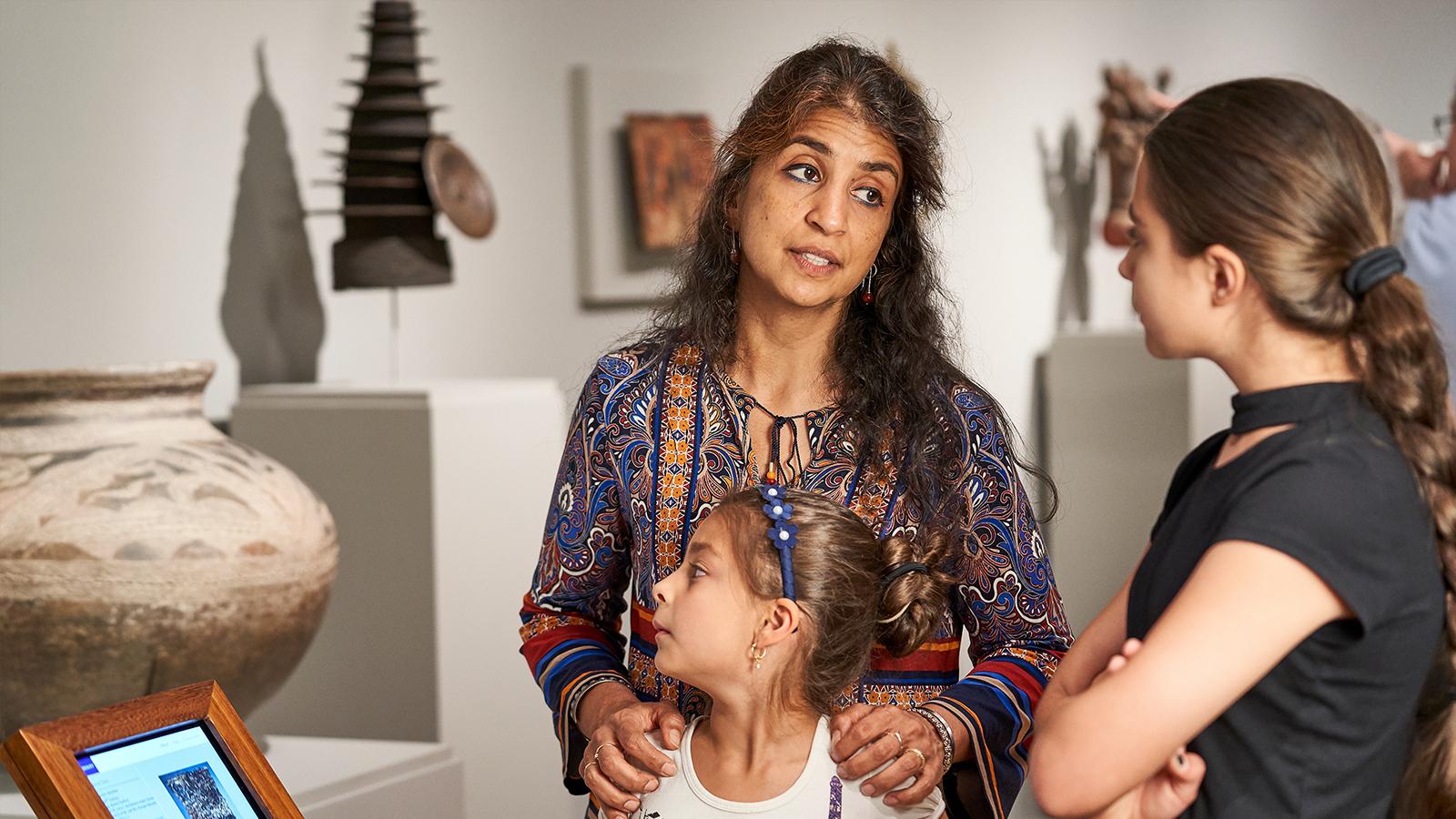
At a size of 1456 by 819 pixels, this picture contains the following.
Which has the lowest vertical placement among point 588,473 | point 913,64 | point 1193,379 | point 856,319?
point 1193,379

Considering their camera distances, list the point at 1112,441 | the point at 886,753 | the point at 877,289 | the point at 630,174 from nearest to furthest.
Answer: the point at 886,753
the point at 877,289
the point at 630,174
the point at 1112,441

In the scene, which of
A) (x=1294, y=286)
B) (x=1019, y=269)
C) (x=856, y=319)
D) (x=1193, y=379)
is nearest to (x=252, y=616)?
(x=856, y=319)

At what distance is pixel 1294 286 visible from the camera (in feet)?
4.31

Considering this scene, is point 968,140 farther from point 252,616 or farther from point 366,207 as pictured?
point 252,616

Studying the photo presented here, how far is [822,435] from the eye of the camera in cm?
202

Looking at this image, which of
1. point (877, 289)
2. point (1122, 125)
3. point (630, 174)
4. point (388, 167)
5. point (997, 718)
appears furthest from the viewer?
point (1122, 125)

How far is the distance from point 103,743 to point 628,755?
0.58 meters

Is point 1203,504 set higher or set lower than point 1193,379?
higher

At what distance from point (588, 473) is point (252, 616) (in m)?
0.77

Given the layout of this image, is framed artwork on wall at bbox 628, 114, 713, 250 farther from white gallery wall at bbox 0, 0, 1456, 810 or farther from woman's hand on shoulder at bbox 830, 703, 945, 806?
woman's hand on shoulder at bbox 830, 703, 945, 806

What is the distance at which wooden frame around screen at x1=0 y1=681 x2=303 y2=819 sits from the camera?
1.38m

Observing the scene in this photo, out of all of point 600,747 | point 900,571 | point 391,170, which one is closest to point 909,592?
point 900,571

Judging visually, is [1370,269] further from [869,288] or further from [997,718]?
[869,288]

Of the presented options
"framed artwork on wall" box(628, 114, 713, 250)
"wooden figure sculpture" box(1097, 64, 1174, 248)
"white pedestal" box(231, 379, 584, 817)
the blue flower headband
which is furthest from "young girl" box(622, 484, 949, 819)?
"wooden figure sculpture" box(1097, 64, 1174, 248)
